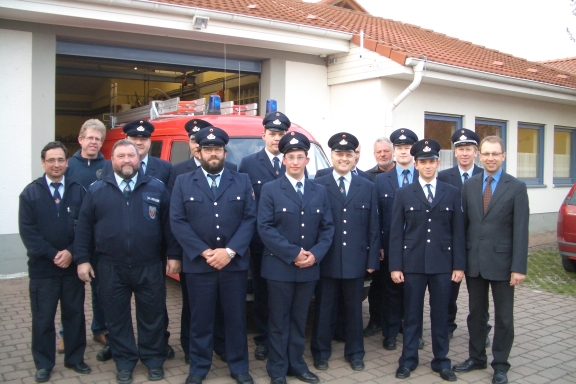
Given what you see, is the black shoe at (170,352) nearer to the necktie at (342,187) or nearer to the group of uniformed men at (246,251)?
the group of uniformed men at (246,251)

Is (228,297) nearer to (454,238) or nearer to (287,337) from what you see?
(287,337)

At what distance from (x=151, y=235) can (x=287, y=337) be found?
1.46 meters

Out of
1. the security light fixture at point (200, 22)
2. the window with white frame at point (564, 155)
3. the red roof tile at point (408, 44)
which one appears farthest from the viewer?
the window with white frame at point (564, 155)

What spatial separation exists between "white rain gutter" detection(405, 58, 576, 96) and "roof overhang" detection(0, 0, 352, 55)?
1.79 metres

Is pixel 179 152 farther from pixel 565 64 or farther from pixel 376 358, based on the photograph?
pixel 565 64

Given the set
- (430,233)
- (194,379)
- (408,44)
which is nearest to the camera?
(194,379)

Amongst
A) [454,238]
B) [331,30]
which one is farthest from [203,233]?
[331,30]

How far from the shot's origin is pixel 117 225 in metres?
4.62

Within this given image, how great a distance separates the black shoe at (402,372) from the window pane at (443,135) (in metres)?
8.06

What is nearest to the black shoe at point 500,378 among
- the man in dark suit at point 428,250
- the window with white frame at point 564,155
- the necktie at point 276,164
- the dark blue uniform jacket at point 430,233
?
the man in dark suit at point 428,250

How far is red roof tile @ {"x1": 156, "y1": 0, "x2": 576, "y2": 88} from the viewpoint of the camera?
33.9ft

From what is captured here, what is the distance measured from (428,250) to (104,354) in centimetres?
315

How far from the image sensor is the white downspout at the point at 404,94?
33.3ft

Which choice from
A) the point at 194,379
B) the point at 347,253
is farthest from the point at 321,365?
the point at 194,379
